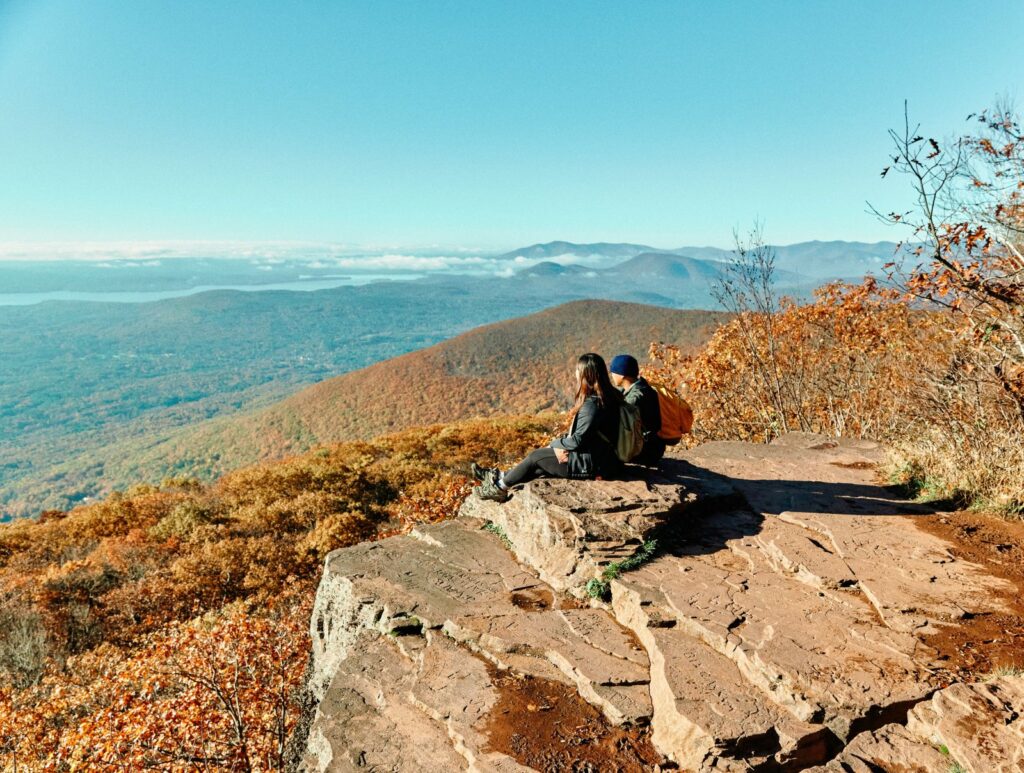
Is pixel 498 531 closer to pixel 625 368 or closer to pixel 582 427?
pixel 582 427

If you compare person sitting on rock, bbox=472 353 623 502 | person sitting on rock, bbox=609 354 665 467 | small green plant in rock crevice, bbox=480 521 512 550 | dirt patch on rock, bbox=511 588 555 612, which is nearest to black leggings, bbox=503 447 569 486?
person sitting on rock, bbox=472 353 623 502

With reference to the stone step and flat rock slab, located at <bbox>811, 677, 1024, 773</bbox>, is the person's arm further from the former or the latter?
flat rock slab, located at <bbox>811, 677, 1024, 773</bbox>

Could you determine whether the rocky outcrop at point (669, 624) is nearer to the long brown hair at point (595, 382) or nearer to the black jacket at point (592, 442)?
the black jacket at point (592, 442)

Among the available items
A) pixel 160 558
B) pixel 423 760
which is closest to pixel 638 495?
pixel 423 760

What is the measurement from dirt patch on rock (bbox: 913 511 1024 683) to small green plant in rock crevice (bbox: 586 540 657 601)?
2357 millimetres

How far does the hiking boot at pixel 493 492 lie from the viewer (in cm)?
711

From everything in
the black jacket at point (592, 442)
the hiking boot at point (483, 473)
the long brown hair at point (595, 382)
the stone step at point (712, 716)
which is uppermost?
the long brown hair at point (595, 382)

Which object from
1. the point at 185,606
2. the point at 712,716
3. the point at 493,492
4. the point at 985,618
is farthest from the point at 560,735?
the point at 185,606

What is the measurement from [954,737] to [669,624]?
197 cm

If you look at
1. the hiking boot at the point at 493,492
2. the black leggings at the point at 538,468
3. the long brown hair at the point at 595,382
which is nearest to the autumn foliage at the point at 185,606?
the hiking boot at the point at 493,492

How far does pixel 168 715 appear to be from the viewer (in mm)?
6957

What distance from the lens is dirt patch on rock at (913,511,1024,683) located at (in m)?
3.97

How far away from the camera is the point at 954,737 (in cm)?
331

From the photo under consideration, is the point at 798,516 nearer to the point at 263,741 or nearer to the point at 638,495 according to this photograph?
the point at 638,495
